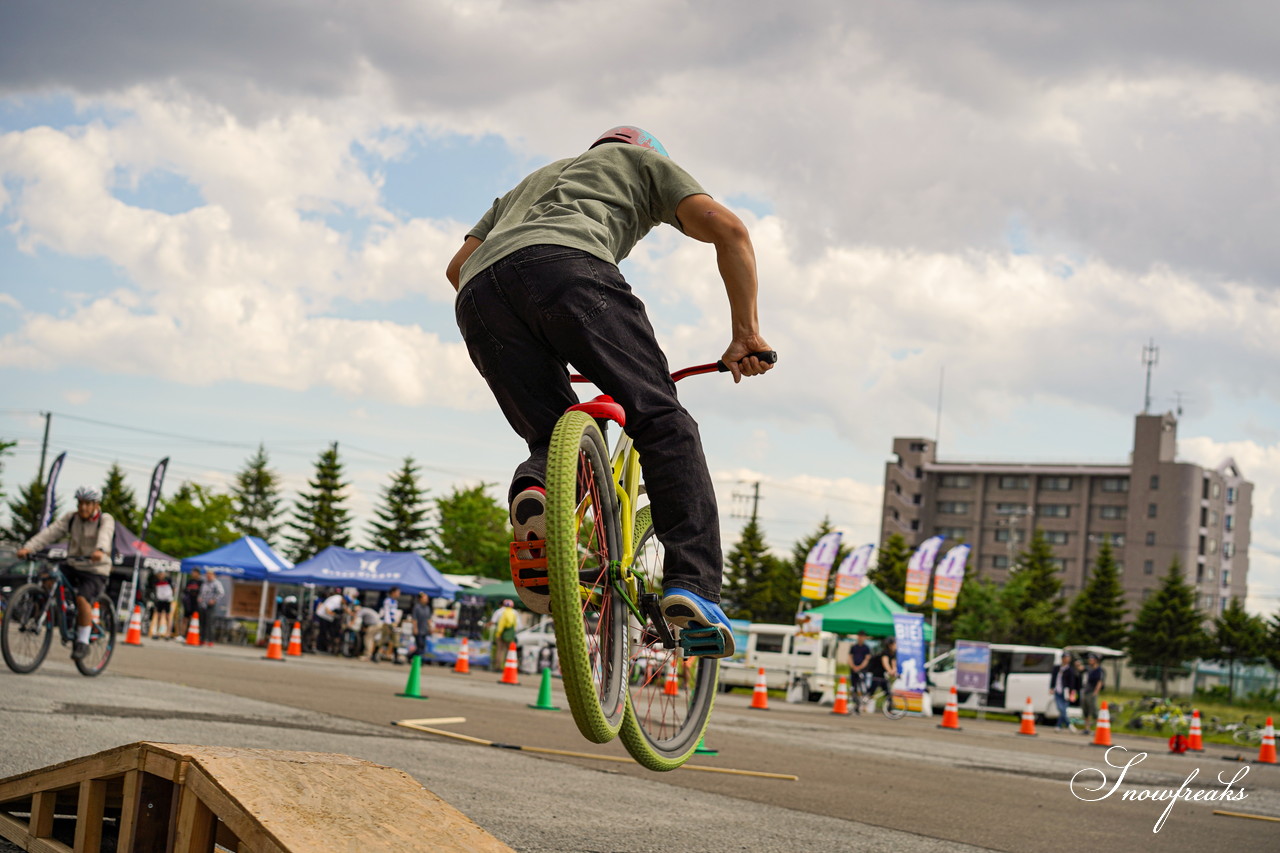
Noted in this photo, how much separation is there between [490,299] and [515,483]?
0.55 meters

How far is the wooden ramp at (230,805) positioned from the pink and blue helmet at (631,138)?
7.07ft

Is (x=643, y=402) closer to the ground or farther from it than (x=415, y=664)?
farther from it

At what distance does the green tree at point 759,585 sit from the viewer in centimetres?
8475

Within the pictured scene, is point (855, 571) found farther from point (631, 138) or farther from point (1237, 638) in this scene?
point (1237, 638)

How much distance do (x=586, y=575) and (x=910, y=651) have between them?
25.5m

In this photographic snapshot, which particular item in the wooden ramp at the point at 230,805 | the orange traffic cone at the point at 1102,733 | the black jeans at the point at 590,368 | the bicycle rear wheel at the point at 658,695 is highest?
the black jeans at the point at 590,368

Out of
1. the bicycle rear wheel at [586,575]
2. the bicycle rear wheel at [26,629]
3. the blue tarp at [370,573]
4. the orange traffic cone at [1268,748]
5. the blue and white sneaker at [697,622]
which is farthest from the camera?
the blue tarp at [370,573]

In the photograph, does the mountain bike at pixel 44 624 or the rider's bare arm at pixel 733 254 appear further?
the mountain bike at pixel 44 624

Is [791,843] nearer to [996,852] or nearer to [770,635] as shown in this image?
[996,852]

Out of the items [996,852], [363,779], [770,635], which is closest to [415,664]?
[996,852]

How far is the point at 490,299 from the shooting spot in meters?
3.38

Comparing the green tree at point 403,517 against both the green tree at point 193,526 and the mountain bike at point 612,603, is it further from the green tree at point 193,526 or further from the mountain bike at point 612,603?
the mountain bike at point 612,603

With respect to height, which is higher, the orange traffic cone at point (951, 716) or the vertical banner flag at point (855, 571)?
the vertical banner flag at point (855, 571)

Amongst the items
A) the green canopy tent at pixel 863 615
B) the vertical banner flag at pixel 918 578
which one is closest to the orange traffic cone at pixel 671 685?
the green canopy tent at pixel 863 615
